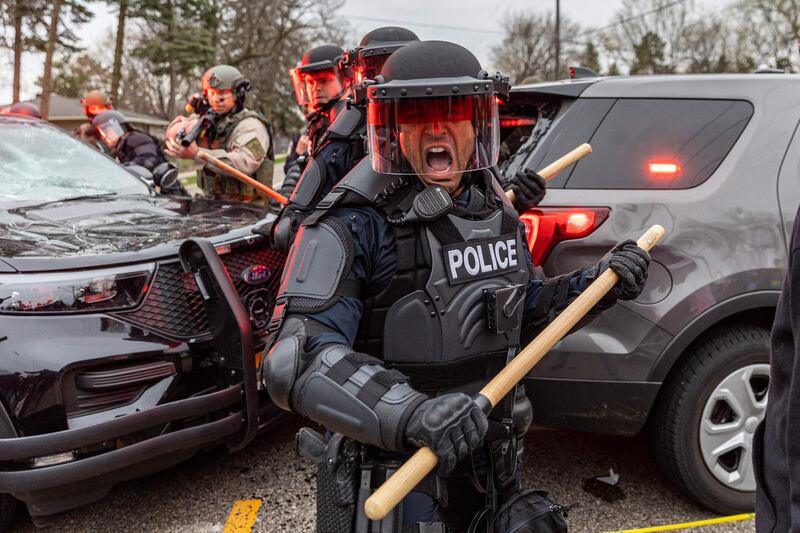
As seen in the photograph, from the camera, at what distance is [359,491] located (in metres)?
1.72

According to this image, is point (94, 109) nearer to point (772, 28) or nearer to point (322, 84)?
point (322, 84)

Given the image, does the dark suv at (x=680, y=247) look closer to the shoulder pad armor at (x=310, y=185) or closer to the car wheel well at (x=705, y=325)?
the car wheel well at (x=705, y=325)

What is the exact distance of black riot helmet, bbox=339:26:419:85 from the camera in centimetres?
300

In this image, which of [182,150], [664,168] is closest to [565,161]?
[664,168]

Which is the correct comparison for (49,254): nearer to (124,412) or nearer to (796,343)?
(124,412)

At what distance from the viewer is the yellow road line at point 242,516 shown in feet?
9.02

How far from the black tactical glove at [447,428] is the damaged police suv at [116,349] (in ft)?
4.77

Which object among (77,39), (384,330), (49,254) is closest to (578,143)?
(384,330)

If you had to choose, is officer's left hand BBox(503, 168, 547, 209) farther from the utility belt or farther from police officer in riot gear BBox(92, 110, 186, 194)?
police officer in riot gear BBox(92, 110, 186, 194)

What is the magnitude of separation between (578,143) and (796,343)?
1.92 metres

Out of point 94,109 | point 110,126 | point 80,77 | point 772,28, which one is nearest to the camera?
point 110,126

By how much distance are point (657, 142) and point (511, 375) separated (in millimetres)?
1566

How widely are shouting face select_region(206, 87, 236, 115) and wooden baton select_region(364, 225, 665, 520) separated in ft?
12.4

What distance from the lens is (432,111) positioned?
5.49ft
